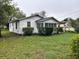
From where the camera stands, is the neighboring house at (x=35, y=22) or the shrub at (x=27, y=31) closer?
the shrub at (x=27, y=31)

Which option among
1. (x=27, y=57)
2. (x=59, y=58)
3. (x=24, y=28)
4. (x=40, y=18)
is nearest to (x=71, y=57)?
(x=59, y=58)

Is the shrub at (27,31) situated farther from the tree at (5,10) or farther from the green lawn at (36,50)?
the green lawn at (36,50)

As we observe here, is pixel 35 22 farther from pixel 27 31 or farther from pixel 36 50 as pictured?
pixel 36 50

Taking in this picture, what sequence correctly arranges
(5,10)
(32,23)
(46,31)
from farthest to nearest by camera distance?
(32,23) < (46,31) < (5,10)

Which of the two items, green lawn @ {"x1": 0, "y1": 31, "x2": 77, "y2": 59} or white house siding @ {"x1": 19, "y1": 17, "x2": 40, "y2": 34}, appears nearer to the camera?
green lawn @ {"x1": 0, "y1": 31, "x2": 77, "y2": 59}

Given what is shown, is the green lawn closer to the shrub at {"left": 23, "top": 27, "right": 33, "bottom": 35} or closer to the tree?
the tree

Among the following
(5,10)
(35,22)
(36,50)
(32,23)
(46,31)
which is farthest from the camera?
Result: (35,22)

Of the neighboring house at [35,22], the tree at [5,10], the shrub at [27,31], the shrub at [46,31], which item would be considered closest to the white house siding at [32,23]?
the neighboring house at [35,22]

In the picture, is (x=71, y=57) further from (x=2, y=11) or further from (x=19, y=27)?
(x=19, y=27)

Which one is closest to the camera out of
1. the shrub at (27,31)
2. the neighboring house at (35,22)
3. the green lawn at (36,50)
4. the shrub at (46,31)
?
the green lawn at (36,50)

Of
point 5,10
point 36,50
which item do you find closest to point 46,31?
point 5,10

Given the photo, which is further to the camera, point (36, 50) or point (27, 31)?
point (27, 31)

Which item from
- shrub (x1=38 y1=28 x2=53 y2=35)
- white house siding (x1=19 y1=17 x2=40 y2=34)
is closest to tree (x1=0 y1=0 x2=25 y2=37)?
white house siding (x1=19 y1=17 x2=40 y2=34)

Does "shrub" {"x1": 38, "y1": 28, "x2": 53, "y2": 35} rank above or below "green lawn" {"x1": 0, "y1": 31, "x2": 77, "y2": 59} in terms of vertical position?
above
